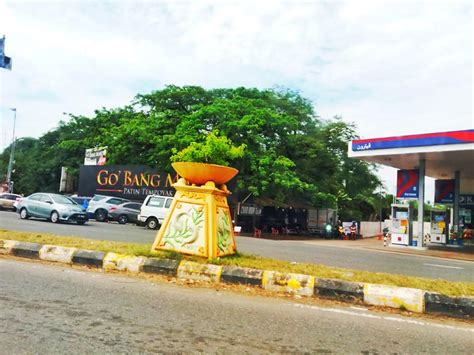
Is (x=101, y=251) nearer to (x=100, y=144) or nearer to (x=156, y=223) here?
(x=156, y=223)

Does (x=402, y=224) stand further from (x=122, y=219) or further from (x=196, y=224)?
(x=196, y=224)

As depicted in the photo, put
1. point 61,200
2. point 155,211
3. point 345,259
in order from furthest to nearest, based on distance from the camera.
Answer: point 155,211
point 61,200
point 345,259

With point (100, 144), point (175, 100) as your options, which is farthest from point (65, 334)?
Answer: point (100, 144)

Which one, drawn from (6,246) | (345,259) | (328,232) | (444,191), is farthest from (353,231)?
(6,246)

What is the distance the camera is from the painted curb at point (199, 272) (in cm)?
642

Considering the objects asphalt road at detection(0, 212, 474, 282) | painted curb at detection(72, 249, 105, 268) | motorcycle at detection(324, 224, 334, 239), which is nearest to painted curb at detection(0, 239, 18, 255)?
painted curb at detection(72, 249, 105, 268)

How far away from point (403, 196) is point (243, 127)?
9592mm

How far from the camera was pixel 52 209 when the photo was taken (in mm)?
18844

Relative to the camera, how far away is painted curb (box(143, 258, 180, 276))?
6688mm

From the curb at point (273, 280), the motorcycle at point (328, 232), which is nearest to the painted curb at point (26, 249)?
the curb at point (273, 280)

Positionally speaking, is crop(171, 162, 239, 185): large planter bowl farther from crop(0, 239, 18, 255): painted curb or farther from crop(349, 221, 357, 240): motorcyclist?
crop(349, 221, 357, 240): motorcyclist

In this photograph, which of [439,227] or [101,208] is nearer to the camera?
[439,227]

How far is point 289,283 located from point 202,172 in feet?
7.98

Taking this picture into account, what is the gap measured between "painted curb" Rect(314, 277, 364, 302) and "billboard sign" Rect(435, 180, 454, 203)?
2300 centimetres
